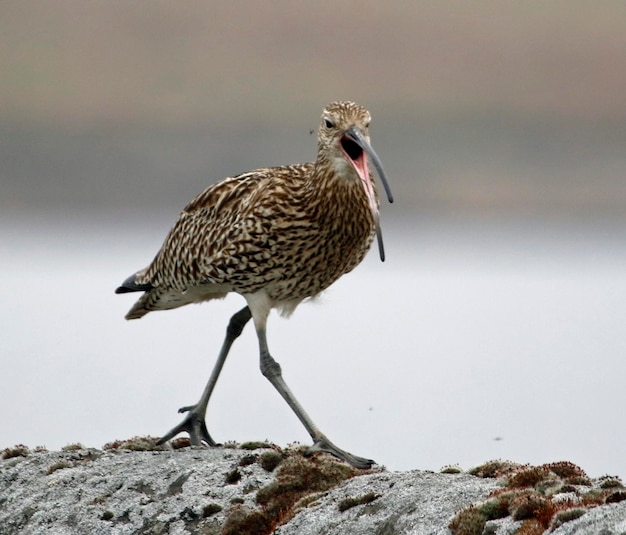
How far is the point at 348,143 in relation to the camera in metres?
12.7

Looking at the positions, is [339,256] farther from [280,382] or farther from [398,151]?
[398,151]

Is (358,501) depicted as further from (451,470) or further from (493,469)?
(493,469)

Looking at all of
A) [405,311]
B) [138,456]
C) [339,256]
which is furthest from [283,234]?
[405,311]

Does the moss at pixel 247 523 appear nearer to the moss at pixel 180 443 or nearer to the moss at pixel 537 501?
the moss at pixel 537 501

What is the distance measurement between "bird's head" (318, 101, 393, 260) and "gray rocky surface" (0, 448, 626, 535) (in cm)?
217

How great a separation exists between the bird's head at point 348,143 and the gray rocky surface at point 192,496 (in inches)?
85.2

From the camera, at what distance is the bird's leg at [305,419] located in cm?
1199

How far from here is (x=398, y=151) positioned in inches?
2058

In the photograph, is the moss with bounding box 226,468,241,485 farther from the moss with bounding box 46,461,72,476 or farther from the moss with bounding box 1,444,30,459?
the moss with bounding box 1,444,30,459

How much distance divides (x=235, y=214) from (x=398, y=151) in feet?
129

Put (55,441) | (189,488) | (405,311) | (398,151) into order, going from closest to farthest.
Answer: (189,488), (55,441), (405,311), (398,151)

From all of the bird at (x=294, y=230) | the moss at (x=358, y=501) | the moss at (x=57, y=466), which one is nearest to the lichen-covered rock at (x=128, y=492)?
the moss at (x=57, y=466)

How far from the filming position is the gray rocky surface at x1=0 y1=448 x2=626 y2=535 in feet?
32.9

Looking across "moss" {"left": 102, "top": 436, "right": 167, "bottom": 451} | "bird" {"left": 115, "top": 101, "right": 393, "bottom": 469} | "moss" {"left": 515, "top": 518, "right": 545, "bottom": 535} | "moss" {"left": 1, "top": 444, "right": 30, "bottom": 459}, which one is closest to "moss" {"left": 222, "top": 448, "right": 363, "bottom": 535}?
"bird" {"left": 115, "top": 101, "right": 393, "bottom": 469}
